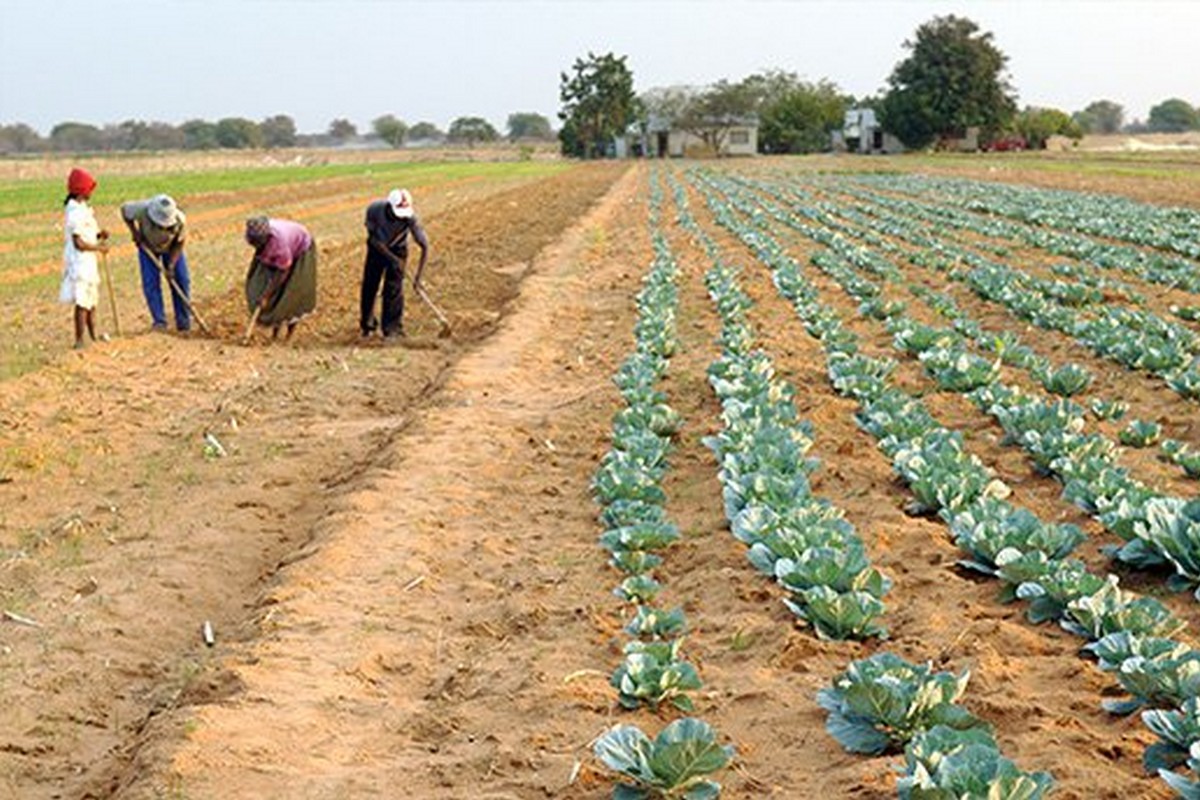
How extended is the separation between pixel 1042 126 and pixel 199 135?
107 m

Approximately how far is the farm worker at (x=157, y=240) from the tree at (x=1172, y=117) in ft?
573

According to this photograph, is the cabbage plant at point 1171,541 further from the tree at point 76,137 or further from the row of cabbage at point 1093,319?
the tree at point 76,137

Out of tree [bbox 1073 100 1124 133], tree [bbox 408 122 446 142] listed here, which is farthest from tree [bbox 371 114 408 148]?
tree [bbox 1073 100 1124 133]

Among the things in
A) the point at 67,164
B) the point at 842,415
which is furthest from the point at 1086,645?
the point at 67,164

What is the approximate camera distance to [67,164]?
69688mm

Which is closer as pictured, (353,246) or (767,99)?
(353,246)

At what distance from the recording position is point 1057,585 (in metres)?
5.09

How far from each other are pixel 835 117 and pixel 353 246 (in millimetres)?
96408

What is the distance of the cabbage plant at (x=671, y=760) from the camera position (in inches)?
147

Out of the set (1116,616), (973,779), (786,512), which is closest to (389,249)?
(786,512)

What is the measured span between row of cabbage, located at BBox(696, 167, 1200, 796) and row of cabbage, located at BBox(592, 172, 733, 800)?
4.06ft

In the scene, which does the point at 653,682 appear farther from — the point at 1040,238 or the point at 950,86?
the point at 950,86

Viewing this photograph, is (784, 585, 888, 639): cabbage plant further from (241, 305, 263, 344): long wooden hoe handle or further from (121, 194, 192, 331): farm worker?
(121, 194, 192, 331): farm worker

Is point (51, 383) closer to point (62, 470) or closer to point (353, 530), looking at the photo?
point (62, 470)
